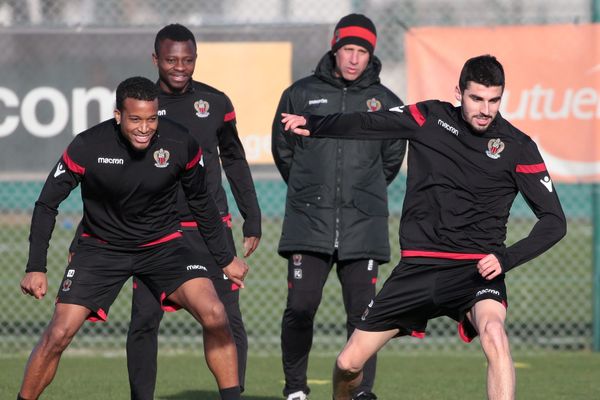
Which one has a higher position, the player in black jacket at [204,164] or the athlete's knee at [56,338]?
the player in black jacket at [204,164]

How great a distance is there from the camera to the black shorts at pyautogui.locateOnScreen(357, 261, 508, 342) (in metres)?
6.21

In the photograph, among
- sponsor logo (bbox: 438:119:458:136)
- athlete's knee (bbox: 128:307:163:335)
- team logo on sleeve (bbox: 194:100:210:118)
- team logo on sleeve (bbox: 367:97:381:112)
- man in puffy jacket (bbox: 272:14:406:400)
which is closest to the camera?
sponsor logo (bbox: 438:119:458:136)

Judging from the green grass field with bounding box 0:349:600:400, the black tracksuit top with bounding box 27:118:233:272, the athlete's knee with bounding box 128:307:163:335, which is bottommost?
the green grass field with bounding box 0:349:600:400

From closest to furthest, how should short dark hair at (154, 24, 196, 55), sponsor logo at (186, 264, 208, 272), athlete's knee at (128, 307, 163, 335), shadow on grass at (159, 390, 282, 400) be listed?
sponsor logo at (186, 264, 208, 272) < athlete's knee at (128, 307, 163, 335) < short dark hair at (154, 24, 196, 55) < shadow on grass at (159, 390, 282, 400)

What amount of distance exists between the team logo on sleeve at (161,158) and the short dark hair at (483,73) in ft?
5.24

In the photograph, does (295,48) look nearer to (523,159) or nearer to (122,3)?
(122,3)

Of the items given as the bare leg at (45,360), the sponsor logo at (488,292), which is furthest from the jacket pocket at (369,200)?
the bare leg at (45,360)

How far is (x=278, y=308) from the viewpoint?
12.3 meters

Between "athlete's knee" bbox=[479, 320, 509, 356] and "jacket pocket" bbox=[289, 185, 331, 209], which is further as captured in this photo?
"jacket pocket" bbox=[289, 185, 331, 209]

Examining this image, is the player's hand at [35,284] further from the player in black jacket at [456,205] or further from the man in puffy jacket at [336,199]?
the man in puffy jacket at [336,199]

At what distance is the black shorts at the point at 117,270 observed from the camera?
6516 millimetres

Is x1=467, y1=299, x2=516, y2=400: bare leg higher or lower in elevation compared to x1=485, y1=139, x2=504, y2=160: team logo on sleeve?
lower

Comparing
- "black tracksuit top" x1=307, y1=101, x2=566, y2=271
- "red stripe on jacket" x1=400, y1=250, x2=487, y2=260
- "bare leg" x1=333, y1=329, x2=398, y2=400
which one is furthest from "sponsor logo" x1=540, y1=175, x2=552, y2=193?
"bare leg" x1=333, y1=329, x2=398, y2=400

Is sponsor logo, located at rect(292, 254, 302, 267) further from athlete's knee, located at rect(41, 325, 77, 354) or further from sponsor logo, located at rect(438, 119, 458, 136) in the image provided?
athlete's knee, located at rect(41, 325, 77, 354)
